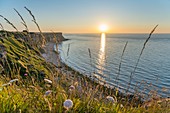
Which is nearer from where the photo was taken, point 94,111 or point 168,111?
point 94,111

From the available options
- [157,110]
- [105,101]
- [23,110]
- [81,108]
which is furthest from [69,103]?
[157,110]

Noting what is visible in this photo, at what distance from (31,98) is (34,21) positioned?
3.15 feet

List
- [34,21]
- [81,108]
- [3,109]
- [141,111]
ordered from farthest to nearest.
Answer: [141,111] → [34,21] → [81,108] → [3,109]

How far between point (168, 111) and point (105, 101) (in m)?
1.05

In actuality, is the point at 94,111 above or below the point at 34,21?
below

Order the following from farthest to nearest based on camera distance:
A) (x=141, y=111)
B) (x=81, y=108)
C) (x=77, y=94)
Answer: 1. (x=77, y=94)
2. (x=141, y=111)
3. (x=81, y=108)

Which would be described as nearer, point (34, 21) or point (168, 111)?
point (34, 21)

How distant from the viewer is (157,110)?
3328mm

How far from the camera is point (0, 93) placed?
113 inches

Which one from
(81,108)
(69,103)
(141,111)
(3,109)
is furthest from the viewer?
(141,111)

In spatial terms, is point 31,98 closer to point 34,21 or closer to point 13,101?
point 13,101

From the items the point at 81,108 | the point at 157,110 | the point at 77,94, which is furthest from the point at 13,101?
the point at 157,110

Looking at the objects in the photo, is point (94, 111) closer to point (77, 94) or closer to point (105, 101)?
point (105, 101)

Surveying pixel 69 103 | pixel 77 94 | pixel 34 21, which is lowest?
pixel 77 94
